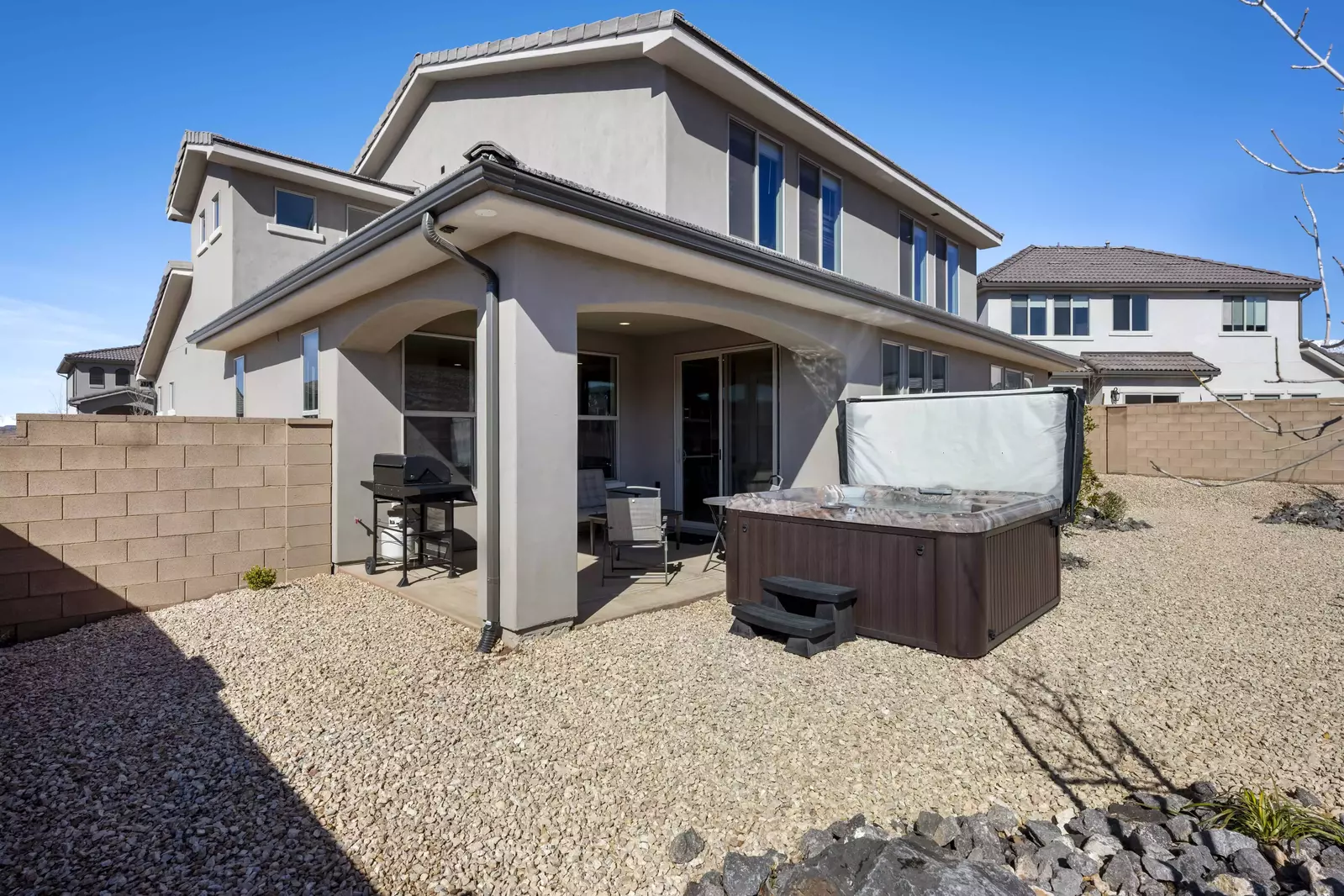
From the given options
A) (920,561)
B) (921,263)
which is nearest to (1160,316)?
(921,263)

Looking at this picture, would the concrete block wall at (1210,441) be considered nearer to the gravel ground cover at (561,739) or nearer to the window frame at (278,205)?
the gravel ground cover at (561,739)

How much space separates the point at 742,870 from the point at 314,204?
11818mm

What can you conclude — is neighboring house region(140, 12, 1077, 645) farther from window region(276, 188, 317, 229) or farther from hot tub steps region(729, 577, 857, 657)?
hot tub steps region(729, 577, 857, 657)

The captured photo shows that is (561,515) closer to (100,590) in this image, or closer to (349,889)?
(349,889)

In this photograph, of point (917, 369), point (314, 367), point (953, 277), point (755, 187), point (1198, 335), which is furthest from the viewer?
point (1198, 335)

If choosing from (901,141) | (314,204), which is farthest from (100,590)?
(901,141)

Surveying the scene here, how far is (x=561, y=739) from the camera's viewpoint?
3.46 m

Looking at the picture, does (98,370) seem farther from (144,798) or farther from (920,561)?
(920,561)

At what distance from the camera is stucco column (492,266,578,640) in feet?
15.4

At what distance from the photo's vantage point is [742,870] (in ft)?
8.03

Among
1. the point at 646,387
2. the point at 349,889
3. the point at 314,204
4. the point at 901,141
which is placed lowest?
the point at 349,889

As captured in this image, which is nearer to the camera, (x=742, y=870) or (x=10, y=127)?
(x=742, y=870)

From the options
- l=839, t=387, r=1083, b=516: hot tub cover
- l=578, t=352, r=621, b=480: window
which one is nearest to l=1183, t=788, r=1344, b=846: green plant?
l=839, t=387, r=1083, b=516: hot tub cover

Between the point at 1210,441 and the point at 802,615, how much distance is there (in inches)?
512
